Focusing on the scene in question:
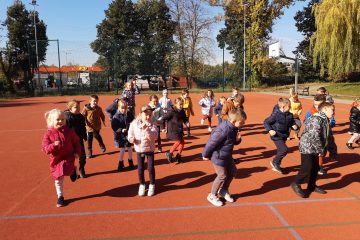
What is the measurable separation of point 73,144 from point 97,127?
2816 mm

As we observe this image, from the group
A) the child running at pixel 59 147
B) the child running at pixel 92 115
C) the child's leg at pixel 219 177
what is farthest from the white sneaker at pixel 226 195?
the child running at pixel 92 115

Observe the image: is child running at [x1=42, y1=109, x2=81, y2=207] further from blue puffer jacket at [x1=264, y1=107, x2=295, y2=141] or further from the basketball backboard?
the basketball backboard

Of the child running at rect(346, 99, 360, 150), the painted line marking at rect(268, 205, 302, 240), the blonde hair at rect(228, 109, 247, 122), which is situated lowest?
the painted line marking at rect(268, 205, 302, 240)

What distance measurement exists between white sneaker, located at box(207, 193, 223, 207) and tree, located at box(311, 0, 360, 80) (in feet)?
79.5

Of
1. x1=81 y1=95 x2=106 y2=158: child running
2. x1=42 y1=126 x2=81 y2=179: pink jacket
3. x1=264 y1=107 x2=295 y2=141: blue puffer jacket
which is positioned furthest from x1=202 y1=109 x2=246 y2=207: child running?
x1=81 y1=95 x2=106 y2=158: child running

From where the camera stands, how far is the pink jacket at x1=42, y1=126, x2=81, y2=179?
494cm

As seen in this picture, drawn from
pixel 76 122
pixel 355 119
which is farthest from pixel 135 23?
pixel 76 122

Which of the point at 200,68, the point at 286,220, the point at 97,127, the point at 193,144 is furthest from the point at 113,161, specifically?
the point at 200,68

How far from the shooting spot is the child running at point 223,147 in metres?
4.89

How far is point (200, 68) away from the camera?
4450 cm

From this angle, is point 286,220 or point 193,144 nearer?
point 286,220

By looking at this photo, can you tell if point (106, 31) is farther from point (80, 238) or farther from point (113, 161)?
point (80, 238)

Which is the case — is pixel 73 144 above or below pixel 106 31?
below

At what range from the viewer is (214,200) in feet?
17.0
